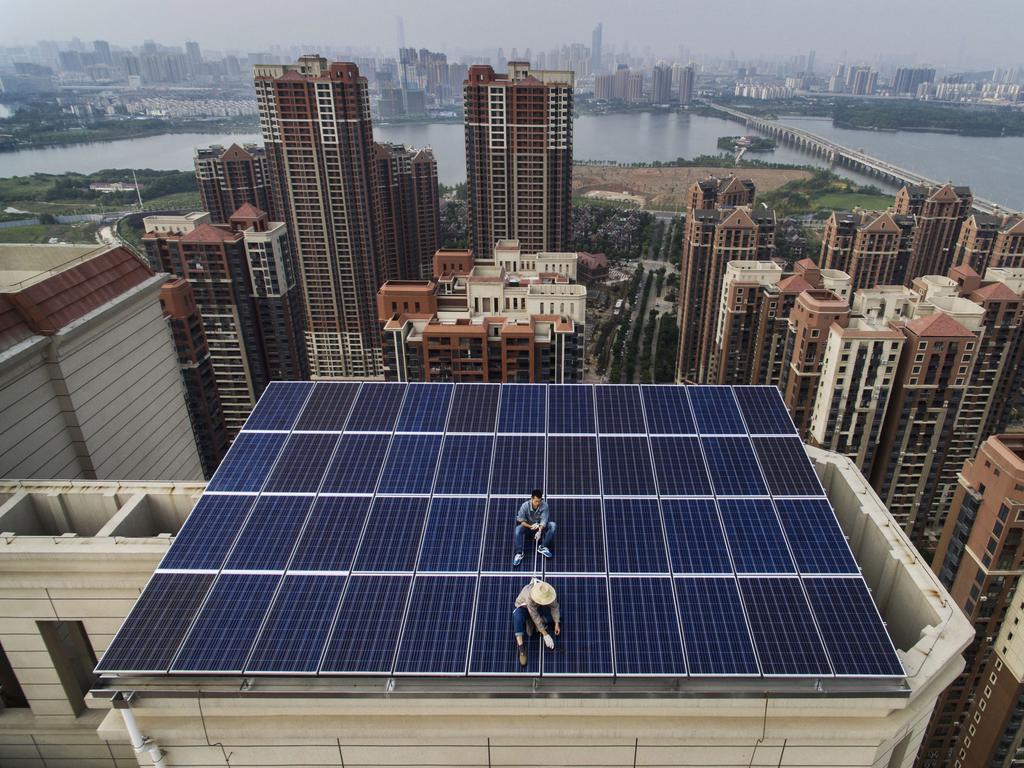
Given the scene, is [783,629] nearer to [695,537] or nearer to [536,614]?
[695,537]

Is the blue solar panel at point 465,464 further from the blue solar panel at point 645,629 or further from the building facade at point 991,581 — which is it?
the building facade at point 991,581

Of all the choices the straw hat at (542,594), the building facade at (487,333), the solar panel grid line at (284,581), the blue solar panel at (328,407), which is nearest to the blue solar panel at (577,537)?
the straw hat at (542,594)

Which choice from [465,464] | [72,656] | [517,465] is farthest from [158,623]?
[517,465]

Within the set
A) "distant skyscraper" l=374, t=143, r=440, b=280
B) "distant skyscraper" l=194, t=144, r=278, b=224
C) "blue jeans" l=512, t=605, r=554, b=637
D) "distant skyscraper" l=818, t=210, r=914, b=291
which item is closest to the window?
"blue jeans" l=512, t=605, r=554, b=637

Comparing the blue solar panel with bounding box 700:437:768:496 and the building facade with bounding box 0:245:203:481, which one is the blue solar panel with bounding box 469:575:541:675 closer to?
the blue solar panel with bounding box 700:437:768:496

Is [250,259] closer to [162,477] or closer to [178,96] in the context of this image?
[162,477]

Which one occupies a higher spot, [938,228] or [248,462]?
[248,462]
